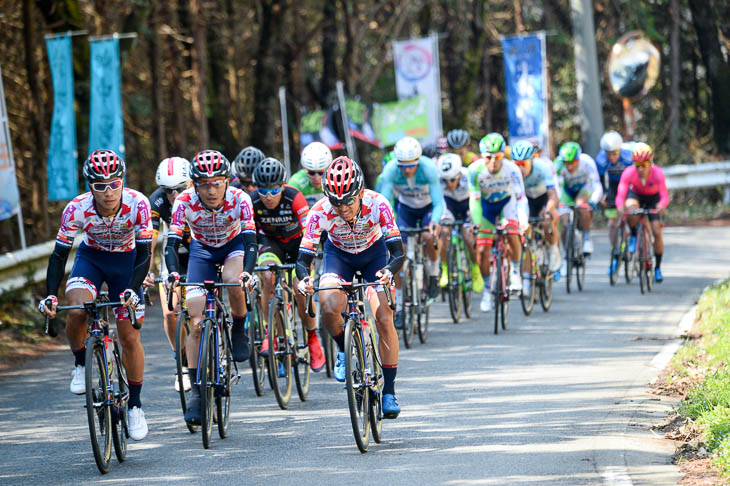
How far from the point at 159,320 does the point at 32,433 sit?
7072 millimetres

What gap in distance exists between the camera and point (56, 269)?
818cm

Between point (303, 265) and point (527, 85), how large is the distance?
61.5ft

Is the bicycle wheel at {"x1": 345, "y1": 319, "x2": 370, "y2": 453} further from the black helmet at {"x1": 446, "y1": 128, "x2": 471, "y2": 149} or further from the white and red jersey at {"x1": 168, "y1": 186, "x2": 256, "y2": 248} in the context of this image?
the black helmet at {"x1": 446, "y1": 128, "x2": 471, "y2": 149}

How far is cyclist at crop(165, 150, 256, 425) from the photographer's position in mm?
9117

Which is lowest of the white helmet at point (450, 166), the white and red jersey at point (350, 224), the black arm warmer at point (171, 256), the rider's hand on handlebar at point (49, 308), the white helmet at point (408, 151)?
the rider's hand on handlebar at point (49, 308)

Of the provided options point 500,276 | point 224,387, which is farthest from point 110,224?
point 500,276

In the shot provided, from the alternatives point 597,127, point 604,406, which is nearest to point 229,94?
point 597,127

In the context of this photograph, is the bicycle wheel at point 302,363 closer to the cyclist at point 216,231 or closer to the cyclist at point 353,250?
the cyclist at point 216,231

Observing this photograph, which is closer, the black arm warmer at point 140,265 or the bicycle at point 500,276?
the black arm warmer at point 140,265

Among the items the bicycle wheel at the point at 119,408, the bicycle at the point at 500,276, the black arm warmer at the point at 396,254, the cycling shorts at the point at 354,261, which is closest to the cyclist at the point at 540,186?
the bicycle at the point at 500,276

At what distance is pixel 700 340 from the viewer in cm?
1212

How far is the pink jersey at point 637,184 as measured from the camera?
56.5ft

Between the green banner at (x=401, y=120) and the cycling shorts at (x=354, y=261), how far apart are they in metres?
16.3

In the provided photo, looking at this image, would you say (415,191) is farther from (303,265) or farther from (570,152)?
(303,265)
